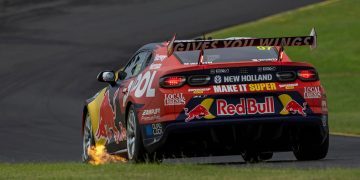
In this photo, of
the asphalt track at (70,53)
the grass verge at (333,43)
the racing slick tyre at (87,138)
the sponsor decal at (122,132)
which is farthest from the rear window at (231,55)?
the grass verge at (333,43)

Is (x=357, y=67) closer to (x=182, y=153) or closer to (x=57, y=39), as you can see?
(x=57, y=39)

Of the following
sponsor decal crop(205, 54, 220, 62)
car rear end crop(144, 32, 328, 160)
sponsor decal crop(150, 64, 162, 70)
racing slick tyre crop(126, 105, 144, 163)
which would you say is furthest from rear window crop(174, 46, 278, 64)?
racing slick tyre crop(126, 105, 144, 163)

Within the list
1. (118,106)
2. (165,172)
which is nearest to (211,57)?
(118,106)

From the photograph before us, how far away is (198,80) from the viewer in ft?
40.2

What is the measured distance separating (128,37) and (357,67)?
7986 mm

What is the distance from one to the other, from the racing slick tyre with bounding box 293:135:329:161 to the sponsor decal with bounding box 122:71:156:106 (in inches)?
69.7

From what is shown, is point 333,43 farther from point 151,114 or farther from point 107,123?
point 151,114

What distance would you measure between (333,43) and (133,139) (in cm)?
2013

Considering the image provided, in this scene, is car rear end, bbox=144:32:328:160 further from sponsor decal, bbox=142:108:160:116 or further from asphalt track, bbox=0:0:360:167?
asphalt track, bbox=0:0:360:167

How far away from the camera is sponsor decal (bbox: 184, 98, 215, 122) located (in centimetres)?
1214

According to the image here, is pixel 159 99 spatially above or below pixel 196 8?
below

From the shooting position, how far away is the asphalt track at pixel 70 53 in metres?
19.4

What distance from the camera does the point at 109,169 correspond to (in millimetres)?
10883

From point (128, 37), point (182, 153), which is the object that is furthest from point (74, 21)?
point (182, 153)
